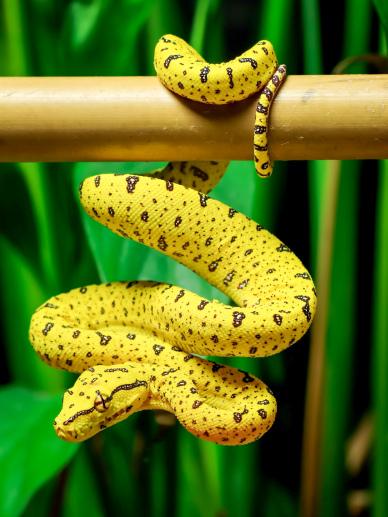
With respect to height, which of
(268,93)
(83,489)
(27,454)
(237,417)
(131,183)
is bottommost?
(83,489)

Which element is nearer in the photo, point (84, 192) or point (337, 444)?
point (84, 192)

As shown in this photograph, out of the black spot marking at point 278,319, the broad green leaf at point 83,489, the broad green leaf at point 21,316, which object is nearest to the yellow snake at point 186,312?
the black spot marking at point 278,319

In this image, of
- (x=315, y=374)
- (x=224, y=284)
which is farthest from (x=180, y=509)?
(x=224, y=284)

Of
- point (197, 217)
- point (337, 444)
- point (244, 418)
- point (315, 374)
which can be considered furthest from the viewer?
point (337, 444)

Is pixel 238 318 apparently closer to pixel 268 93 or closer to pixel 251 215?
pixel 268 93

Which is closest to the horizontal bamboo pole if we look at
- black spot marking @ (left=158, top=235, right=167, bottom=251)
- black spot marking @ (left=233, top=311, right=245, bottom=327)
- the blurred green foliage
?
black spot marking @ (left=158, top=235, right=167, bottom=251)

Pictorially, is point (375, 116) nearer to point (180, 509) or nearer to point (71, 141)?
point (71, 141)

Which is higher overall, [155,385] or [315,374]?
[155,385]

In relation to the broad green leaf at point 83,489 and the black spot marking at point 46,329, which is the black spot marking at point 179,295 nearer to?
the black spot marking at point 46,329

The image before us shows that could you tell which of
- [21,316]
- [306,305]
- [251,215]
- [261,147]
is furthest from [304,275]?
[21,316]
